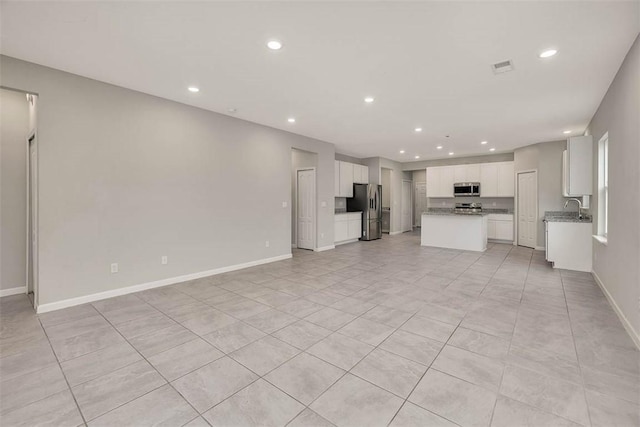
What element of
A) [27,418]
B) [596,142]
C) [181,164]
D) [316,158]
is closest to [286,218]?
[316,158]

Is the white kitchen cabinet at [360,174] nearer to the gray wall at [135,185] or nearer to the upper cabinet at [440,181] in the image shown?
the upper cabinet at [440,181]

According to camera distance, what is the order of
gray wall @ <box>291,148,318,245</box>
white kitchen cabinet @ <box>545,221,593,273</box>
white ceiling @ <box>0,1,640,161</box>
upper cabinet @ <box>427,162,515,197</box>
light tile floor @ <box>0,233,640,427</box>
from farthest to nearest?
upper cabinet @ <box>427,162,515,197</box> < gray wall @ <box>291,148,318,245</box> < white kitchen cabinet @ <box>545,221,593,273</box> < white ceiling @ <box>0,1,640,161</box> < light tile floor @ <box>0,233,640,427</box>

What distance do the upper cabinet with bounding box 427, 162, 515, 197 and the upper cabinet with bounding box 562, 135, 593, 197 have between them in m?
3.79

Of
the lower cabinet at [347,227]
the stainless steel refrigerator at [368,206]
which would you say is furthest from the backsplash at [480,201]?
the lower cabinet at [347,227]

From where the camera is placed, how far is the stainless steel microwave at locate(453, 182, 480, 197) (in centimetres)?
900

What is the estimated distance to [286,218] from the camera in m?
6.22

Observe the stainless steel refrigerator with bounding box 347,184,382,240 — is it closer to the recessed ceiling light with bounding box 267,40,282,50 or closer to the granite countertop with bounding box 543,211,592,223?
the granite countertop with bounding box 543,211,592,223

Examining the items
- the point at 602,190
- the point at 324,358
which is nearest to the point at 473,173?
the point at 602,190

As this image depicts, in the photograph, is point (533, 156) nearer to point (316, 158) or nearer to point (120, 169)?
point (316, 158)

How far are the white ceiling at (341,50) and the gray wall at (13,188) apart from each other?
4.81 feet

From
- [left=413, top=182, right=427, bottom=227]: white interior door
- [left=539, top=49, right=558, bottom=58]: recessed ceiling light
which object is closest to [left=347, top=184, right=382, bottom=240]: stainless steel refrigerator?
[left=413, top=182, right=427, bottom=227]: white interior door

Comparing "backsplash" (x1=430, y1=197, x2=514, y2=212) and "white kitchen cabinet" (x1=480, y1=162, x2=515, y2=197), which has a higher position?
"white kitchen cabinet" (x1=480, y1=162, x2=515, y2=197)

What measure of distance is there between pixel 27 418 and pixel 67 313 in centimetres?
193

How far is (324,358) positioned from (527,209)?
8.14 meters
